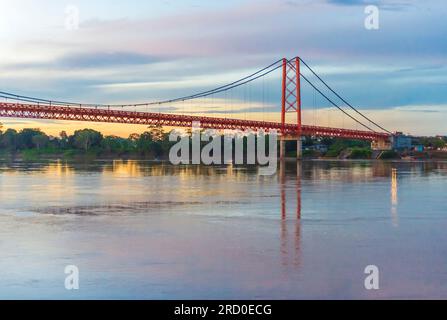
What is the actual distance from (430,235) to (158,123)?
60.7 m

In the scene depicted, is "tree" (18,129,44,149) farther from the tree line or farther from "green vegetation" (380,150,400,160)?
"green vegetation" (380,150,400,160)

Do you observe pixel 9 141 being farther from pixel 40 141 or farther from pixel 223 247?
pixel 223 247

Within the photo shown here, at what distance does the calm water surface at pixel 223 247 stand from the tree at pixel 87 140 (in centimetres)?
10033

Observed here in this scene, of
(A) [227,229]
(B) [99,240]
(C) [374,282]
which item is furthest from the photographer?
(A) [227,229]

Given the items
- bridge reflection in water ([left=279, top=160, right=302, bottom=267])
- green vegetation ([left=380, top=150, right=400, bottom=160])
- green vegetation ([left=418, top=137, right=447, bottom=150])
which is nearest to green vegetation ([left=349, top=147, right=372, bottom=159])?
green vegetation ([left=380, top=150, right=400, bottom=160])

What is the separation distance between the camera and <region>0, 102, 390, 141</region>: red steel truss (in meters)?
66.2

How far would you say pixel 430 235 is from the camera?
14211 mm

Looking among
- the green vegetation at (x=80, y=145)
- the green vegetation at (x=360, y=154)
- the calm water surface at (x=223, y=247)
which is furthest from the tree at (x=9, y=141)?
the calm water surface at (x=223, y=247)

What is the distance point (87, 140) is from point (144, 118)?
51570 millimetres

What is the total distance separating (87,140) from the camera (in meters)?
122

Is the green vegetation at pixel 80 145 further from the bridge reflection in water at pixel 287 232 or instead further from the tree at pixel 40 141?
the bridge reflection in water at pixel 287 232

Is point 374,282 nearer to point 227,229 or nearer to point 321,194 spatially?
point 227,229
